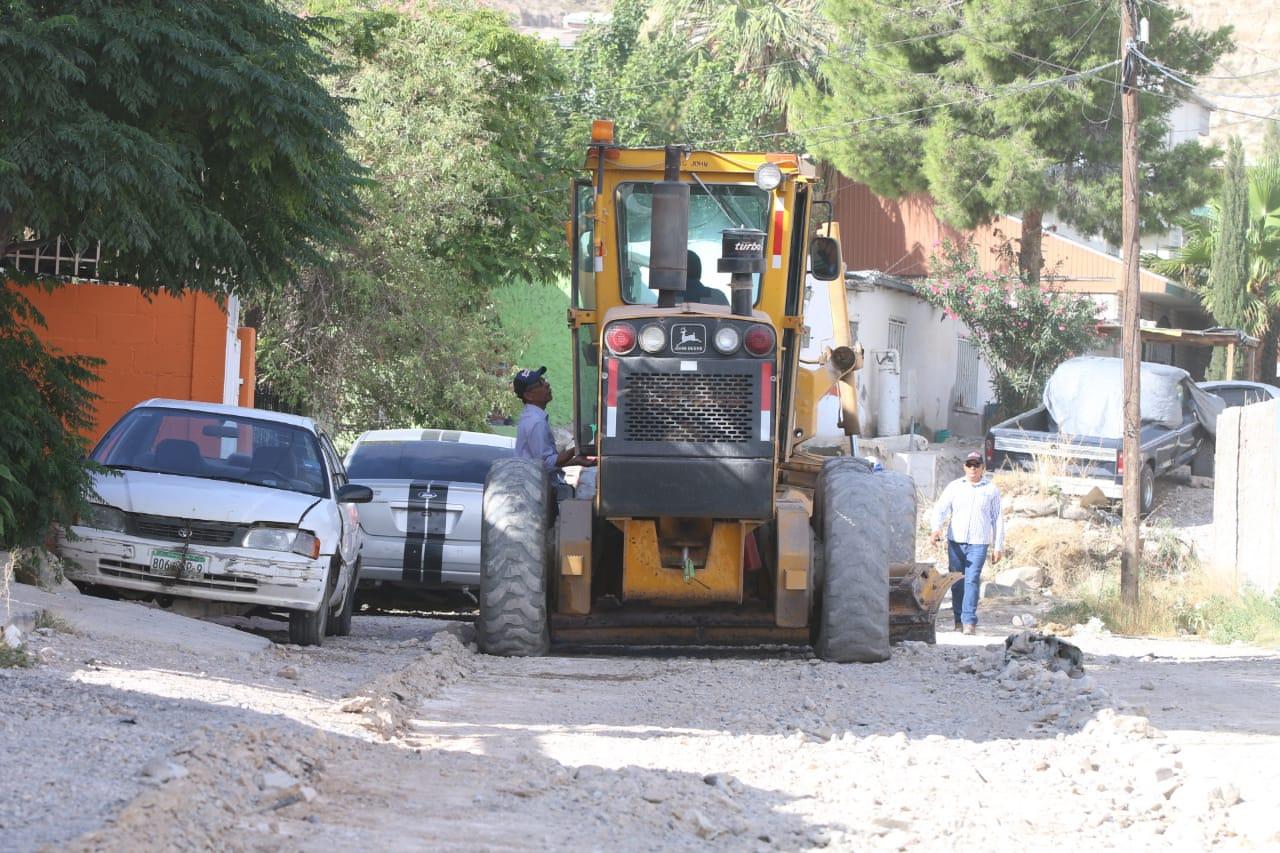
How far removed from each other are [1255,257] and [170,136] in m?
40.5

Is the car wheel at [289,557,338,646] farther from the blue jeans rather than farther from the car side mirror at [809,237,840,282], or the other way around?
the blue jeans

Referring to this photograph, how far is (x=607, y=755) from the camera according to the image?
774cm

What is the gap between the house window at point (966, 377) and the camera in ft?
136

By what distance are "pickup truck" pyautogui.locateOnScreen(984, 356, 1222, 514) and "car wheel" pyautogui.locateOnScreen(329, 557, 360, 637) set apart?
51.1 ft

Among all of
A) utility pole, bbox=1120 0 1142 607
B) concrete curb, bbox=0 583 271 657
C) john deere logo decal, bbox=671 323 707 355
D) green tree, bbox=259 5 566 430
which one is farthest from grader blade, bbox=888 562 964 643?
green tree, bbox=259 5 566 430

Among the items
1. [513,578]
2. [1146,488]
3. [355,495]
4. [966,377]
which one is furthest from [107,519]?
[966,377]

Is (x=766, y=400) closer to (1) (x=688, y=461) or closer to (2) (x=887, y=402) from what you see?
(1) (x=688, y=461)

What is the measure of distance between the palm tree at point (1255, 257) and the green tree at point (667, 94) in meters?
13.2

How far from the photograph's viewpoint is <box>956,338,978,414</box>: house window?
41.4 metres

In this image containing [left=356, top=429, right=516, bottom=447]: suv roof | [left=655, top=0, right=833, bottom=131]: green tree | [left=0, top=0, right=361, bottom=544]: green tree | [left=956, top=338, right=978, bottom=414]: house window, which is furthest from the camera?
[left=655, top=0, right=833, bottom=131]: green tree

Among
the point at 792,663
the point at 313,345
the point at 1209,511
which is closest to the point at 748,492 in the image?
the point at 792,663

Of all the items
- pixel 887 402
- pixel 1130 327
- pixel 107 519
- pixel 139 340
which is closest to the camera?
pixel 107 519

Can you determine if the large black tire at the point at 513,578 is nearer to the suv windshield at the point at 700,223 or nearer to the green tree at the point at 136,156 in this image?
the suv windshield at the point at 700,223

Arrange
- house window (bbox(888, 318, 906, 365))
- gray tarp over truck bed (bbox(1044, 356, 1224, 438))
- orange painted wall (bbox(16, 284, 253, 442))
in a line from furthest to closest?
house window (bbox(888, 318, 906, 365))
gray tarp over truck bed (bbox(1044, 356, 1224, 438))
orange painted wall (bbox(16, 284, 253, 442))
